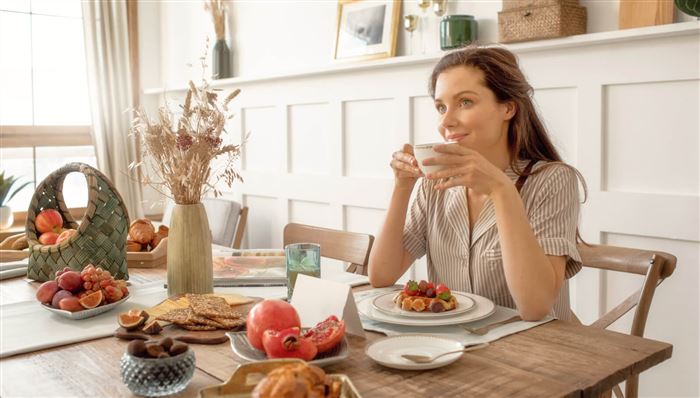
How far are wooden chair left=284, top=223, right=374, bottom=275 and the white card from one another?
775 millimetres

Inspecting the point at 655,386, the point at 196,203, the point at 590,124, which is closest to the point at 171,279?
the point at 196,203

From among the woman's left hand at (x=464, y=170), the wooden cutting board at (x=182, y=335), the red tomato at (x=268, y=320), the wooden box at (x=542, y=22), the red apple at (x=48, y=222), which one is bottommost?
the wooden cutting board at (x=182, y=335)

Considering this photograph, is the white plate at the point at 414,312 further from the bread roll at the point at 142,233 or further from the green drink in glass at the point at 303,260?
the bread roll at the point at 142,233

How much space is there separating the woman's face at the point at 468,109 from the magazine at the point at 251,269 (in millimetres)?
576

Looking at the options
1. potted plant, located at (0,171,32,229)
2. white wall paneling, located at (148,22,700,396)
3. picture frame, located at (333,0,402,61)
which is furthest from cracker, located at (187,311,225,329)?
potted plant, located at (0,171,32,229)

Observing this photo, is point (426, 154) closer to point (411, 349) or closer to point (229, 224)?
point (411, 349)

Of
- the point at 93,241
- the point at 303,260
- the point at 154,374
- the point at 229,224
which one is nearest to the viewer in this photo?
the point at 154,374

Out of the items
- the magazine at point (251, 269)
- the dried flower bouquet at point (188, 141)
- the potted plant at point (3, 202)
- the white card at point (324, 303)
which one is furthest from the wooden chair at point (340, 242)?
the potted plant at point (3, 202)

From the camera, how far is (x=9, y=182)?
3865mm

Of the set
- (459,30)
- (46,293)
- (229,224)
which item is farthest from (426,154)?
(229,224)

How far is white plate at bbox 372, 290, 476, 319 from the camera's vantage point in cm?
129

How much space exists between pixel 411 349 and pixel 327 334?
0.14m

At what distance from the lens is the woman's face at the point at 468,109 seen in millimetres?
1633

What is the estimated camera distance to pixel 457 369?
106cm
